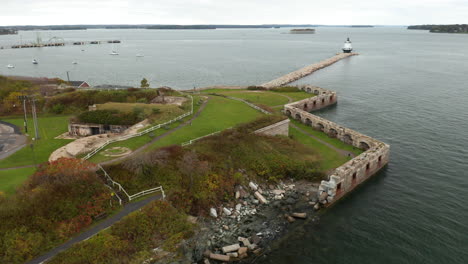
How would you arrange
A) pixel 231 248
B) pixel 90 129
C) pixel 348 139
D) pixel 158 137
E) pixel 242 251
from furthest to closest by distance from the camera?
pixel 348 139 → pixel 90 129 → pixel 158 137 → pixel 231 248 → pixel 242 251

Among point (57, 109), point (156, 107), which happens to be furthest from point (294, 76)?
point (57, 109)

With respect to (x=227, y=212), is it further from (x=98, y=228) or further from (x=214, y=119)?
(x=214, y=119)

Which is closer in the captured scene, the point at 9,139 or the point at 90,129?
the point at 9,139

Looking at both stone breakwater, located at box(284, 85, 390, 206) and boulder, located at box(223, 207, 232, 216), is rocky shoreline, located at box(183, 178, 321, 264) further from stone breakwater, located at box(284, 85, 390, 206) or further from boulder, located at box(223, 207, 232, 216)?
stone breakwater, located at box(284, 85, 390, 206)

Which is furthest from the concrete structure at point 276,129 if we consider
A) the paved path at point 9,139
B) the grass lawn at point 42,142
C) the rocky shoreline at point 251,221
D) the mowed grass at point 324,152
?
the paved path at point 9,139

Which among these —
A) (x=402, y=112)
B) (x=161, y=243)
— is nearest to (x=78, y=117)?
(x=161, y=243)

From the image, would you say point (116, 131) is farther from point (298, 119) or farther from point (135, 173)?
point (298, 119)

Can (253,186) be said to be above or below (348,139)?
below
